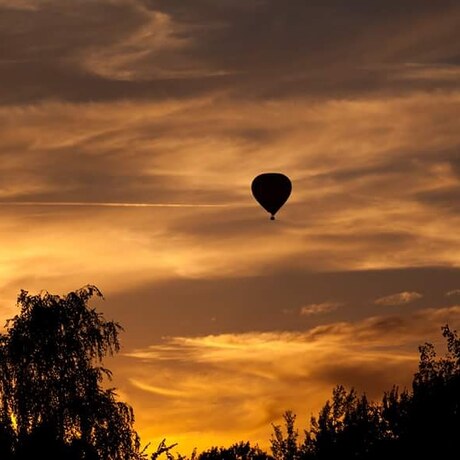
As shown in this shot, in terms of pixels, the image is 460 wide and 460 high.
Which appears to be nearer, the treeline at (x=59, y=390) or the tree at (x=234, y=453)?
the treeline at (x=59, y=390)

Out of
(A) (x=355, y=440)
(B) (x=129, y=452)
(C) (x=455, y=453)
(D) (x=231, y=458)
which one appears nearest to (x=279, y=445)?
(A) (x=355, y=440)

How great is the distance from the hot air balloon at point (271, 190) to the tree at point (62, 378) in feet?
43.1

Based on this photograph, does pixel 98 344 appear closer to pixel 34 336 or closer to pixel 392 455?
pixel 34 336

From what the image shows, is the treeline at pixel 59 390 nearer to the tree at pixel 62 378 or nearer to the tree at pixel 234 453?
the tree at pixel 62 378

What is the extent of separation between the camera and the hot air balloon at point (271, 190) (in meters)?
73.1

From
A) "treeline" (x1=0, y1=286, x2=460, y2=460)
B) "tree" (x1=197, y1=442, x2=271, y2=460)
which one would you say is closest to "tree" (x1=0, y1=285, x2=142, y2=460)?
"treeline" (x1=0, y1=286, x2=460, y2=460)

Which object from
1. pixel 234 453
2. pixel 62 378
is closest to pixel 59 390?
pixel 62 378

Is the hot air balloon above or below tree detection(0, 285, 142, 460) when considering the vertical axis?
above

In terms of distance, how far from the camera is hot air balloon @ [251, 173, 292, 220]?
240 feet

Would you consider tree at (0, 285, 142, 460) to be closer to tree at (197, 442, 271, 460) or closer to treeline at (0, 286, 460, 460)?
treeline at (0, 286, 460, 460)

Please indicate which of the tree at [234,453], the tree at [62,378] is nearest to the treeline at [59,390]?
the tree at [62,378]

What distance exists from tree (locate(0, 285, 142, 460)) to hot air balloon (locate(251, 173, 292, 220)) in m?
13.1

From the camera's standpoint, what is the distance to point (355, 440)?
2940 inches

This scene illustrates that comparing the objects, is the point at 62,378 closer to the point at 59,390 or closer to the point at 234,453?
the point at 59,390
